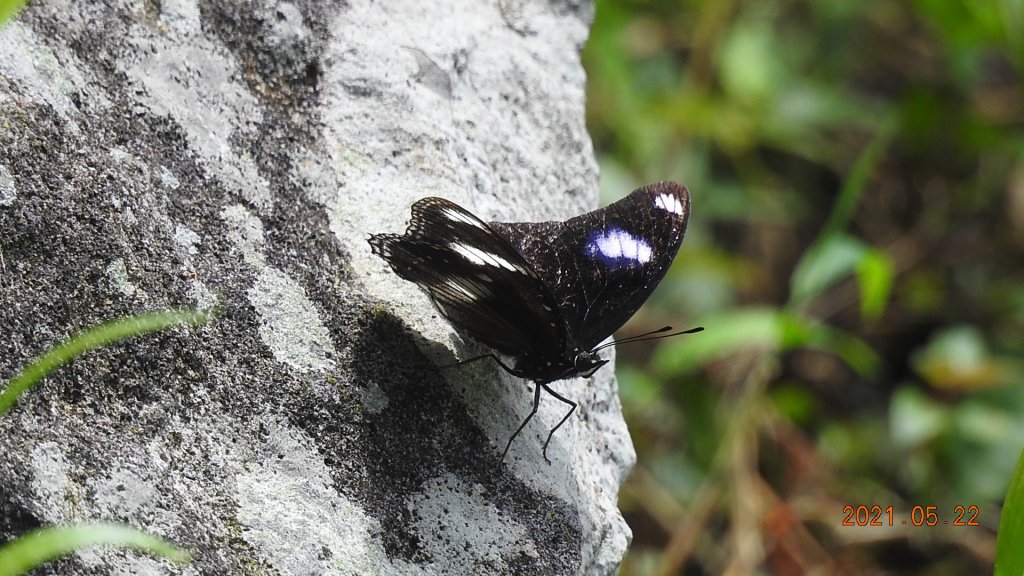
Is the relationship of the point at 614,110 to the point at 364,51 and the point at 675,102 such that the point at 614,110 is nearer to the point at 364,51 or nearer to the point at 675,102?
the point at 675,102

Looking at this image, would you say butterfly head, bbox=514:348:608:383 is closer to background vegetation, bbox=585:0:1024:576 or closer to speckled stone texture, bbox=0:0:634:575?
speckled stone texture, bbox=0:0:634:575

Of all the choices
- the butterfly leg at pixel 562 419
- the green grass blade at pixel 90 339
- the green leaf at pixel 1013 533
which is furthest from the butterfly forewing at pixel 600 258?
the green leaf at pixel 1013 533

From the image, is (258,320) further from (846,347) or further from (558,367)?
(846,347)

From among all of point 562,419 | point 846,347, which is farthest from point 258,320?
A: point 846,347

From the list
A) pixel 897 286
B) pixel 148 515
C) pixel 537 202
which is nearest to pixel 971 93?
pixel 897 286
